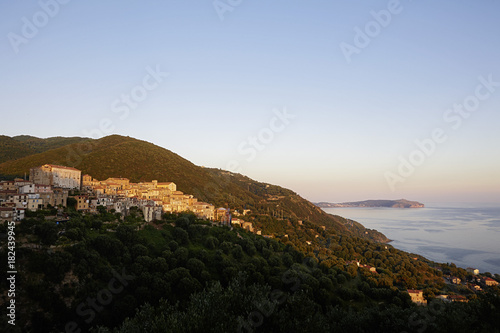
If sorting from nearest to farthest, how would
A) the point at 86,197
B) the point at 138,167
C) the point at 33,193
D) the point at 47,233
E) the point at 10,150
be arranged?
the point at 47,233 → the point at 33,193 → the point at 86,197 → the point at 10,150 → the point at 138,167

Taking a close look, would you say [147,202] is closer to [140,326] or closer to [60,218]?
[60,218]

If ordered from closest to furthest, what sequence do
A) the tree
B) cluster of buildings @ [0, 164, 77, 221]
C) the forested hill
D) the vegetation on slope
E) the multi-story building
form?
1. the vegetation on slope
2. the tree
3. cluster of buildings @ [0, 164, 77, 221]
4. the multi-story building
5. the forested hill

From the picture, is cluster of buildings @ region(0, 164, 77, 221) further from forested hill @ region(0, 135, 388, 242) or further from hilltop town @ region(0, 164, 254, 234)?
forested hill @ region(0, 135, 388, 242)

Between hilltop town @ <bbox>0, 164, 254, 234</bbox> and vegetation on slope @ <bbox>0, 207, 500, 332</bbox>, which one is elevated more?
hilltop town @ <bbox>0, 164, 254, 234</bbox>

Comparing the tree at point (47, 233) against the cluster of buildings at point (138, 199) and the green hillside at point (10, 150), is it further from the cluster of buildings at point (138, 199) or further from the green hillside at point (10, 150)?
the green hillside at point (10, 150)

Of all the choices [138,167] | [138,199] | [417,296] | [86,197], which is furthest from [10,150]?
[417,296]

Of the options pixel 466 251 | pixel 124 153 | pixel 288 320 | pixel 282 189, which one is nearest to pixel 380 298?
pixel 288 320

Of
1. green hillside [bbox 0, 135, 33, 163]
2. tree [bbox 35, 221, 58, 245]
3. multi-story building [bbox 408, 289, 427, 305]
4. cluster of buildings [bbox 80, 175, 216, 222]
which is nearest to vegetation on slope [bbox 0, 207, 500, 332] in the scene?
tree [bbox 35, 221, 58, 245]

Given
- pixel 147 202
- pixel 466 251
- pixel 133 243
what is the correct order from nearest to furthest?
pixel 133 243 < pixel 147 202 < pixel 466 251

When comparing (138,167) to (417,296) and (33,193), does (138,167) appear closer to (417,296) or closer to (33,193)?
(33,193)
